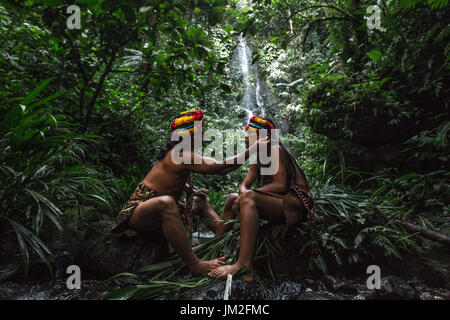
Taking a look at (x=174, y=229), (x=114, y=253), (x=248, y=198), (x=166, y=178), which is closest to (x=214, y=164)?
(x=248, y=198)

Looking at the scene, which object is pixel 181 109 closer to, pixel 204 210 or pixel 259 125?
pixel 204 210

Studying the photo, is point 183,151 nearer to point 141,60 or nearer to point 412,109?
point 141,60

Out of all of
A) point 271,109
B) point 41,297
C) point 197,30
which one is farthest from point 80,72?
point 271,109

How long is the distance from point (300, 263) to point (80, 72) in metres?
3.47

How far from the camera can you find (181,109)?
5168mm

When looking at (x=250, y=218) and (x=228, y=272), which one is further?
(x=250, y=218)

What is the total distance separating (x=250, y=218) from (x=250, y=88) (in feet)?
42.1

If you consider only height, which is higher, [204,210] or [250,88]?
[250,88]

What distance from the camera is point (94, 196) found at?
2.79 meters

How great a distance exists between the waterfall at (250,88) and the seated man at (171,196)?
33.8 feet

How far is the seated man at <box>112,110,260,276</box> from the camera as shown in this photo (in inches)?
78.2
